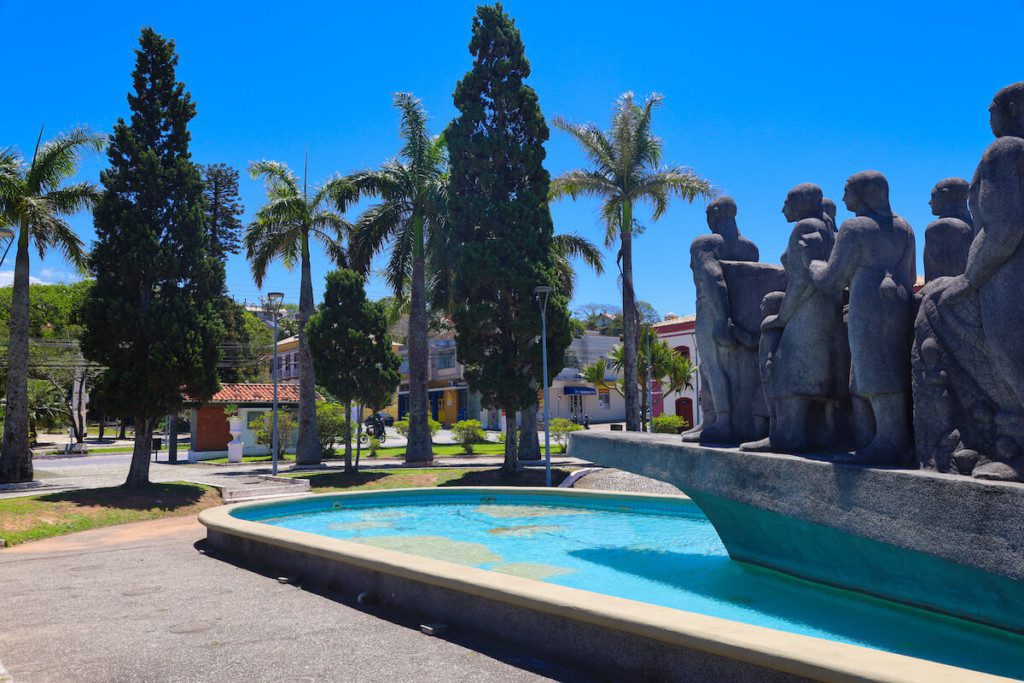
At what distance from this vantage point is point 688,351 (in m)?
46.5

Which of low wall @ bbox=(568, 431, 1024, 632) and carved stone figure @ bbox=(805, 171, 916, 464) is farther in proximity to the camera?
carved stone figure @ bbox=(805, 171, 916, 464)

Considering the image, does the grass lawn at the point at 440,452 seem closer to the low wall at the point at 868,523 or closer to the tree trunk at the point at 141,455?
the tree trunk at the point at 141,455

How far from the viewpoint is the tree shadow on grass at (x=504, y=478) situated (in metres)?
20.1

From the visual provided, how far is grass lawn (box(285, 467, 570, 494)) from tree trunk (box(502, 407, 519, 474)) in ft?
0.89

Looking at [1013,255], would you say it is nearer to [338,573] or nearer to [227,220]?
[338,573]

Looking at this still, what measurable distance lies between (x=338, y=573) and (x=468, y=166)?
56.0ft

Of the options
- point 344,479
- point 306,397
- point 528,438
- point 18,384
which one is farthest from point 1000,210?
point 306,397

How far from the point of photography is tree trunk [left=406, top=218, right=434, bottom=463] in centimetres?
2528

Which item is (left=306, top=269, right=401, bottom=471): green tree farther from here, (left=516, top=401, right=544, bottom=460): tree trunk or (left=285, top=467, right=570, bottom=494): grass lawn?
(left=516, top=401, right=544, bottom=460): tree trunk

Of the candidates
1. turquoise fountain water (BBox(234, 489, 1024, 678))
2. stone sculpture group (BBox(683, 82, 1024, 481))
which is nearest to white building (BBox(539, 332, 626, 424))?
turquoise fountain water (BBox(234, 489, 1024, 678))

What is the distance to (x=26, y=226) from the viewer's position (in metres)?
20.1

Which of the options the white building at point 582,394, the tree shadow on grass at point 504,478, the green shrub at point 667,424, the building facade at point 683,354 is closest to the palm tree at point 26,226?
the tree shadow on grass at point 504,478

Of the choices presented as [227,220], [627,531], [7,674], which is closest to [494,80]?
[627,531]

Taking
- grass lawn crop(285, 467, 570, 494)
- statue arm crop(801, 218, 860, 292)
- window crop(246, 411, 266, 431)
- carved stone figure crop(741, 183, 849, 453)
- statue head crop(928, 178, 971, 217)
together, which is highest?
statue head crop(928, 178, 971, 217)
